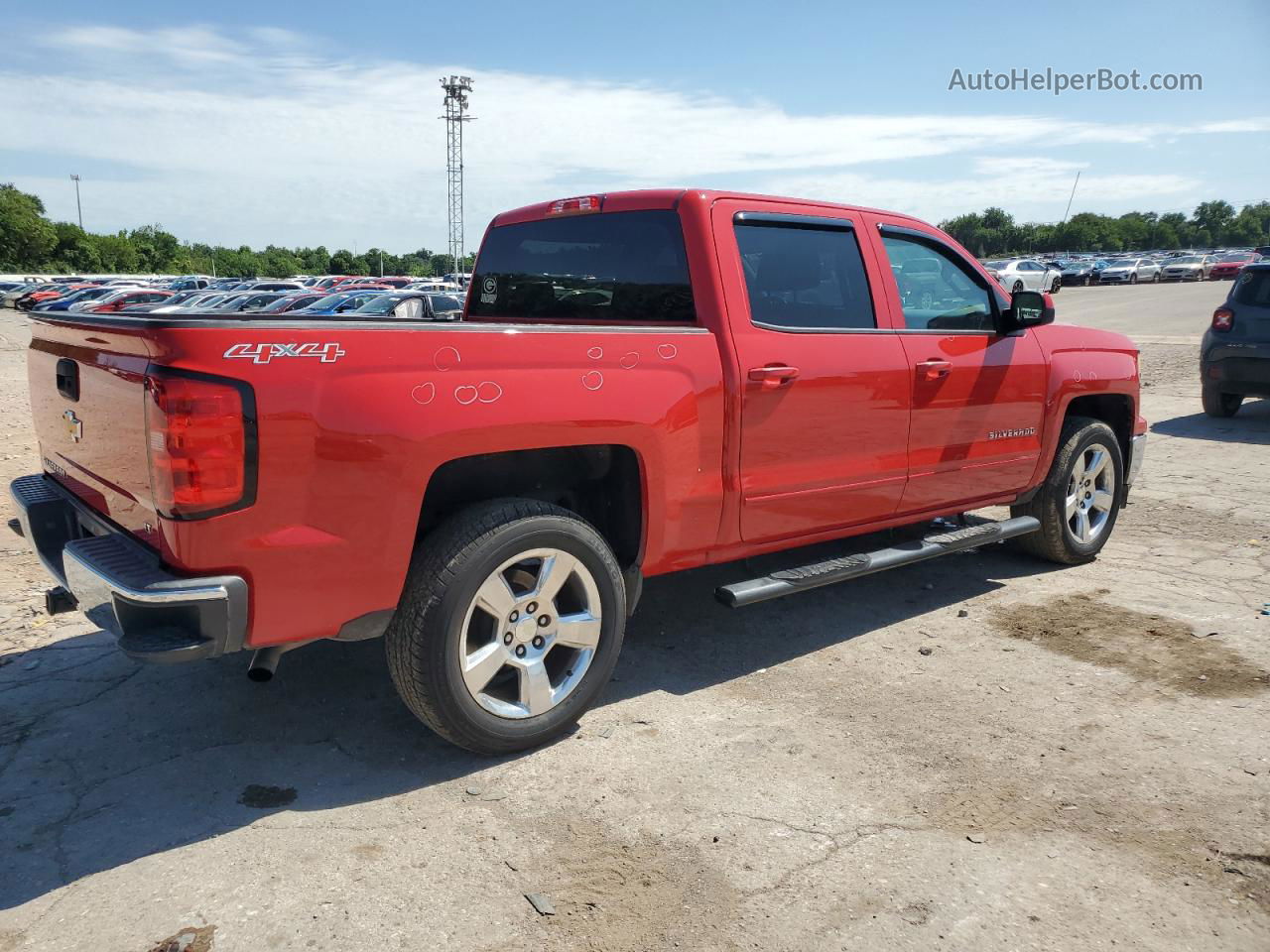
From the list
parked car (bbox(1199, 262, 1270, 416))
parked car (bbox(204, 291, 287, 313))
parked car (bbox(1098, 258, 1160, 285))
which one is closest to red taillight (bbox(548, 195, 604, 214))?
parked car (bbox(1199, 262, 1270, 416))

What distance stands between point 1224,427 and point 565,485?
978 cm

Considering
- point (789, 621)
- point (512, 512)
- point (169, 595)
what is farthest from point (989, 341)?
point (169, 595)

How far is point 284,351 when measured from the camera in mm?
2740

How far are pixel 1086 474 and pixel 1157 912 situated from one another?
360 centimetres

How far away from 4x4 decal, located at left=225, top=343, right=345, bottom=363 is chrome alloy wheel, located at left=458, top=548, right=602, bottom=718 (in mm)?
897

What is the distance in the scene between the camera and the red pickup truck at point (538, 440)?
9.00ft

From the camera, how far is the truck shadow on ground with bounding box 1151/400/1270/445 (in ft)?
33.4

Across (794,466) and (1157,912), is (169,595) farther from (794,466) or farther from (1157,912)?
(1157,912)

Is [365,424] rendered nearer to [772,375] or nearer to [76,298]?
[772,375]

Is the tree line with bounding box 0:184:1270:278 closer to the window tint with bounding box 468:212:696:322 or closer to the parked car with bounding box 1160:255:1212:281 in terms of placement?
the parked car with bounding box 1160:255:1212:281

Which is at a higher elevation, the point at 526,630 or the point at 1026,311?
the point at 1026,311

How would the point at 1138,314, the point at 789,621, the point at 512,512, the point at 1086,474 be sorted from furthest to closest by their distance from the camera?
the point at 1138,314
the point at 1086,474
the point at 789,621
the point at 512,512

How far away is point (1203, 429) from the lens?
422 inches

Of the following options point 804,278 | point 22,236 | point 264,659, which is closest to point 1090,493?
point 804,278
